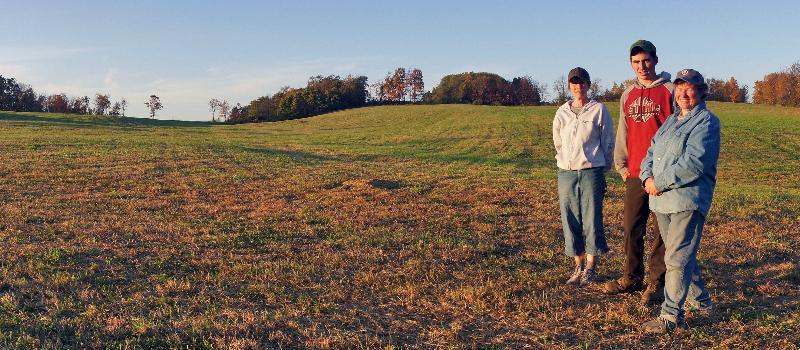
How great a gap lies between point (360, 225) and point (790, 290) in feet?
18.5

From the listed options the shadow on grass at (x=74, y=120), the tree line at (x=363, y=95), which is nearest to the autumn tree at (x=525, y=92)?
the tree line at (x=363, y=95)

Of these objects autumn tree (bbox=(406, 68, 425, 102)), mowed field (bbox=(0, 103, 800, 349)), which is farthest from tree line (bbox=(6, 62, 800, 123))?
mowed field (bbox=(0, 103, 800, 349))

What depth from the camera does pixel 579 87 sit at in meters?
5.67

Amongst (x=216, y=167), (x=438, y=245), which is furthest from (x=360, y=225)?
(x=216, y=167)

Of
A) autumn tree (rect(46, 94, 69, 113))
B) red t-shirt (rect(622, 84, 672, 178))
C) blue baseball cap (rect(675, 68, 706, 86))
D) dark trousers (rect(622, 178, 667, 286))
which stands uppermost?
autumn tree (rect(46, 94, 69, 113))

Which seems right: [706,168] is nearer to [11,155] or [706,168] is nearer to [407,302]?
[407,302]

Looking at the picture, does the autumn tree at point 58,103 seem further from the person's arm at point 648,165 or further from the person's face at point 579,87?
the person's arm at point 648,165

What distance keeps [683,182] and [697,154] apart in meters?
0.24

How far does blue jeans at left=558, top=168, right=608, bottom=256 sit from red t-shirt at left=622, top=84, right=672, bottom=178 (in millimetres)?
381

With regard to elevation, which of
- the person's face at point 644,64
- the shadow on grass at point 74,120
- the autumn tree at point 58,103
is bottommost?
the person's face at point 644,64

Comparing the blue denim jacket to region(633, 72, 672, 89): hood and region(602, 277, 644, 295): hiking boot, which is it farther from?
region(602, 277, 644, 295): hiking boot

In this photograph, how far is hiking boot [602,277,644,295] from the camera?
18.1 ft

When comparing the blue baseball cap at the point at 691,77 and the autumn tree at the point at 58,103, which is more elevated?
the autumn tree at the point at 58,103

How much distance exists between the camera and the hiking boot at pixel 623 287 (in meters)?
5.52
